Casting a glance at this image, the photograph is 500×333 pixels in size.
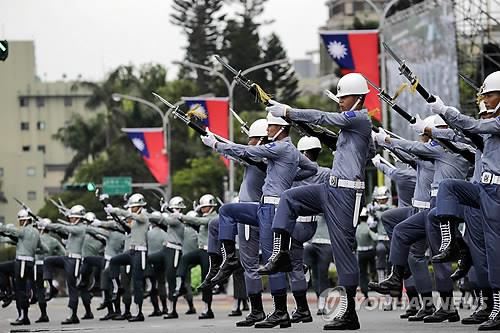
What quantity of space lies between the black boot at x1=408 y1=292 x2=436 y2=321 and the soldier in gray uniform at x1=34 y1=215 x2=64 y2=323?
30.2ft

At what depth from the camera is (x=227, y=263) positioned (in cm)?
1762

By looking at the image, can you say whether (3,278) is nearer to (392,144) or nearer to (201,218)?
(201,218)

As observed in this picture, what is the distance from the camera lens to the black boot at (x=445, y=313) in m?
17.4

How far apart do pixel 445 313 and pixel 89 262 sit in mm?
10174

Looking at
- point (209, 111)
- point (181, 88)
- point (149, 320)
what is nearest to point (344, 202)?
point (149, 320)

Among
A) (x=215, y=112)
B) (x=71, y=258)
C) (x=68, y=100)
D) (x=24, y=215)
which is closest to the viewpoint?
(x=71, y=258)

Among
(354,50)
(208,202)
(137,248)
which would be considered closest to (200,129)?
(137,248)

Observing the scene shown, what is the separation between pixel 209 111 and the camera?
44.5 meters

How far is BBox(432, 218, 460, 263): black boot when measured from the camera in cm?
1545

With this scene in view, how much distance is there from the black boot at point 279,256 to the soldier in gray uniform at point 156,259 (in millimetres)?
9307

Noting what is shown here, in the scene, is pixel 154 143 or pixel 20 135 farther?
pixel 20 135

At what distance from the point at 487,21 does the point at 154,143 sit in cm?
1666

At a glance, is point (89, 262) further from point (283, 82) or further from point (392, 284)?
point (283, 82)

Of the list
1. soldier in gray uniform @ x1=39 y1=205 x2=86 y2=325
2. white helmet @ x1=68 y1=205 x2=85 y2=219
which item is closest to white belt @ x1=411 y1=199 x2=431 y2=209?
soldier in gray uniform @ x1=39 y1=205 x2=86 y2=325
